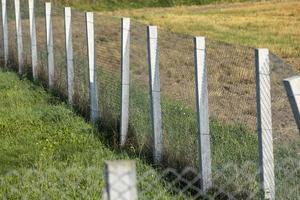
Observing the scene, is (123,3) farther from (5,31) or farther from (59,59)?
(59,59)

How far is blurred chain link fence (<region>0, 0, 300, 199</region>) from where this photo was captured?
724 centimetres

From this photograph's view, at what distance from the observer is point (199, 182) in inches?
320

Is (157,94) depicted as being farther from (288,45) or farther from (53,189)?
(288,45)

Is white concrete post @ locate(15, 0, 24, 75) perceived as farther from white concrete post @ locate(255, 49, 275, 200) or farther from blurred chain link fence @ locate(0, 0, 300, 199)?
white concrete post @ locate(255, 49, 275, 200)

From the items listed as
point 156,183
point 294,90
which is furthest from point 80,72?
point 294,90

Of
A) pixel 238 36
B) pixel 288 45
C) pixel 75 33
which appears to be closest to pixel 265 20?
pixel 238 36

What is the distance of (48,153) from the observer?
31.9 feet

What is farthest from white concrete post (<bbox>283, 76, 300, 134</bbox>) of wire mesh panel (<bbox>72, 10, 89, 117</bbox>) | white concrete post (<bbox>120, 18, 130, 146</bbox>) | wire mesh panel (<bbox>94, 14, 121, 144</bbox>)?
wire mesh panel (<bbox>72, 10, 89, 117</bbox>)

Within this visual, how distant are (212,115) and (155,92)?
1.10m

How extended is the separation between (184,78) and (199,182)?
1.42 m

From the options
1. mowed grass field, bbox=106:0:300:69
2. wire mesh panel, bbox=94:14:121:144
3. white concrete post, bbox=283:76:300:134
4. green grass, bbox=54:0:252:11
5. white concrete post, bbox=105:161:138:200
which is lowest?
mowed grass field, bbox=106:0:300:69

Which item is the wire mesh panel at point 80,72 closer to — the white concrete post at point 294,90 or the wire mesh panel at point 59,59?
the wire mesh panel at point 59,59

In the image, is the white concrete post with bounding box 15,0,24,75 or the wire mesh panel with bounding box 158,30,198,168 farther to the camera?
the white concrete post with bounding box 15,0,24,75

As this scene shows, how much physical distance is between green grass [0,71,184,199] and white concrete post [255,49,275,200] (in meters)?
0.94
